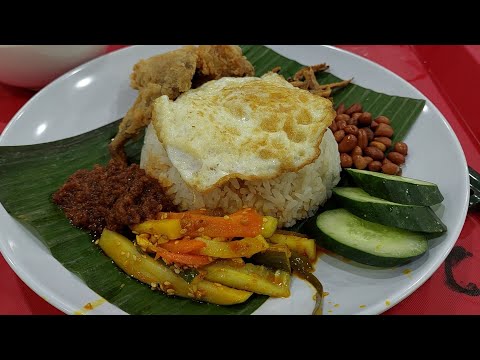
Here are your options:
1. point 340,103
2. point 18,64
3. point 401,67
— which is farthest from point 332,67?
point 18,64

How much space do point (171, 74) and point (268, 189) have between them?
47.9 inches

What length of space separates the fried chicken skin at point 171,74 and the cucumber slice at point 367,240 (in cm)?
151

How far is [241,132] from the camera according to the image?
316 centimetres

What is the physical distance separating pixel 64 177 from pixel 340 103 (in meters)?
2.25

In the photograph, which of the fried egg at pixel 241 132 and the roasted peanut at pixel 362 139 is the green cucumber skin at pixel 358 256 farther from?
the roasted peanut at pixel 362 139

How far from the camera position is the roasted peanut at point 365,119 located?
3.74 metres

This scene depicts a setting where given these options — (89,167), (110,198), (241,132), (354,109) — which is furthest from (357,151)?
(89,167)

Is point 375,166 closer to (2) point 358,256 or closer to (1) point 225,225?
(2) point 358,256

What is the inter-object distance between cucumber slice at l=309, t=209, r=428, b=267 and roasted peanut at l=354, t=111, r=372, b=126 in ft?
3.14

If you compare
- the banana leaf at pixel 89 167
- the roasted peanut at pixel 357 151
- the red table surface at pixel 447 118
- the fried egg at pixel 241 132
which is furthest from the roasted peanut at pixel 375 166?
the red table surface at pixel 447 118

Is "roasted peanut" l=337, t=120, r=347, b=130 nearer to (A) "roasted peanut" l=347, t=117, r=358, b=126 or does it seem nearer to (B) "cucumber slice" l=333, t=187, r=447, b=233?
(A) "roasted peanut" l=347, t=117, r=358, b=126

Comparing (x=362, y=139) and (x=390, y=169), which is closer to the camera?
(x=390, y=169)

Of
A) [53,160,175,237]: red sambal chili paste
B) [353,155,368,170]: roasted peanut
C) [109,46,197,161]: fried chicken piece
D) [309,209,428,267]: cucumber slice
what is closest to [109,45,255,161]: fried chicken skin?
[109,46,197,161]: fried chicken piece

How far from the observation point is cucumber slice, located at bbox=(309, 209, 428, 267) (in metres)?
2.77
